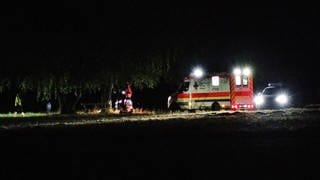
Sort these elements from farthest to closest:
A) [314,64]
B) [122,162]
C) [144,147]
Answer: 1. [314,64]
2. [144,147]
3. [122,162]

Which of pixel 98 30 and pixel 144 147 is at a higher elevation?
pixel 98 30

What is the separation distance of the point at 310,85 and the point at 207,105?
1112 inches

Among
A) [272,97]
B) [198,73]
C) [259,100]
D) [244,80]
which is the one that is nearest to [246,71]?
[244,80]

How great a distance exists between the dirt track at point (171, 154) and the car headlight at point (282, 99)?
57.7ft

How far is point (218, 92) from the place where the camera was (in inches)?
1436

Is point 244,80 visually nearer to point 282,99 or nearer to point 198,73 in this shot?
point 198,73

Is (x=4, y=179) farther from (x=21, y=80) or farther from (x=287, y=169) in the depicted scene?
(x=21, y=80)

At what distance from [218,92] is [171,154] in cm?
2326

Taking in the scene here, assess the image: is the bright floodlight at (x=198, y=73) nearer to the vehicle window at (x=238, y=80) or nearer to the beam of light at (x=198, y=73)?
the beam of light at (x=198, y=73)

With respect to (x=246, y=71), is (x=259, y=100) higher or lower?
lower

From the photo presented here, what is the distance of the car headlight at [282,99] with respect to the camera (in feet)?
124

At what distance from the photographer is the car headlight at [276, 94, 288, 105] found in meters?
37.7

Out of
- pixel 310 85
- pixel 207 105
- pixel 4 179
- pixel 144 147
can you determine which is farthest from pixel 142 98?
pixel 4 179

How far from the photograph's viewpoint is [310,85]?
62500 mm
